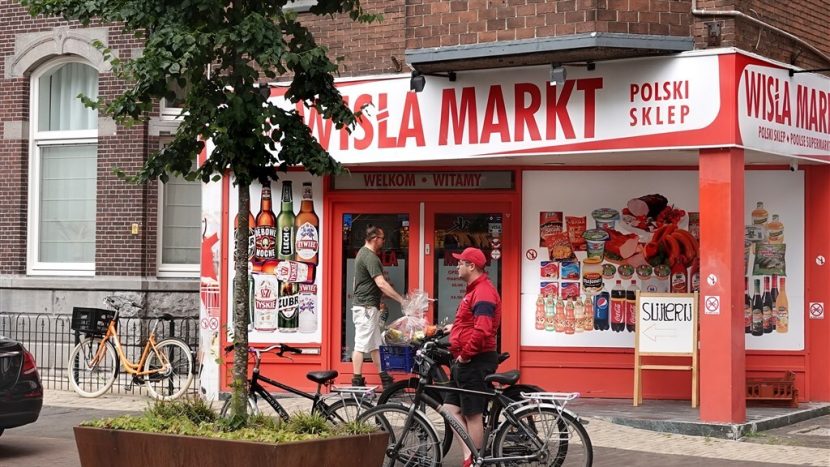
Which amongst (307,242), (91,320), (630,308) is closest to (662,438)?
(630,308)

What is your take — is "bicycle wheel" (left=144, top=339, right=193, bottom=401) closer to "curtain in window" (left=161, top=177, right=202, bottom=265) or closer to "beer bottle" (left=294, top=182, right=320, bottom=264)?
"beer bottle" (left=294, top=182, right=320, bottom=264)

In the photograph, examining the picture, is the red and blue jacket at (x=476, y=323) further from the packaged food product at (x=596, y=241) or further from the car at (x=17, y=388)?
the packaged food product at (x=596, y=241)

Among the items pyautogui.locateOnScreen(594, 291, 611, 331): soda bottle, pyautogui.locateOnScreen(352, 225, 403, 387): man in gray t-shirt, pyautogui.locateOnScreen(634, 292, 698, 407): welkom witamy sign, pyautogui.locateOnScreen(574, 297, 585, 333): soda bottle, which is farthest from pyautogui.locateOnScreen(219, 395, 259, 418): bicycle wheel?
pyautogui.locateOnScreen(594, 291, 611, 331): soda bottle

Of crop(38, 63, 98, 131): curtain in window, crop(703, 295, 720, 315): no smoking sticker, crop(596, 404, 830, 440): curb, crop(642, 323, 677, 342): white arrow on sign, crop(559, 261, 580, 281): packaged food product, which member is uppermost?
crop(38, 63, 98, 131): curtain in window

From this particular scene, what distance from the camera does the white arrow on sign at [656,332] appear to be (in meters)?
13.6

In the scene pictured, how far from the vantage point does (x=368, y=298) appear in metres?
14.4

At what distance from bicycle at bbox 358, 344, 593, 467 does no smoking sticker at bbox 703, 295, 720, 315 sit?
3.38 m

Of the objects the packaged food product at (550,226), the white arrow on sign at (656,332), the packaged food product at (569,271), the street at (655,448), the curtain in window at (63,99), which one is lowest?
the street at (655,448)

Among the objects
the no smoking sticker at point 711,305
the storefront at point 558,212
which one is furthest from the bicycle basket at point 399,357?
the no smoking sticker at point 711,305

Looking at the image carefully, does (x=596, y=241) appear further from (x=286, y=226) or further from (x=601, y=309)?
(x=286, y=226)

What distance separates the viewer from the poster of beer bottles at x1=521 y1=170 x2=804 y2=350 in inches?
569

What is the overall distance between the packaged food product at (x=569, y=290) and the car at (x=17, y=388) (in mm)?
6159

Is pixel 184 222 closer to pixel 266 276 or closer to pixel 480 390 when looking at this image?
pixel 266 276

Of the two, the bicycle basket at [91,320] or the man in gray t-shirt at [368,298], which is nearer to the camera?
the man in gray t-shirt at [368,298]
